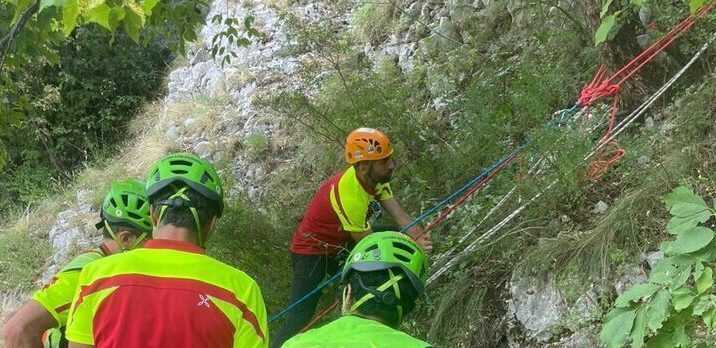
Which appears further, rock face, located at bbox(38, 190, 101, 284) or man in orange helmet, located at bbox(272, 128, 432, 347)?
rock face, located at bbox(38, 190, 101, 284)

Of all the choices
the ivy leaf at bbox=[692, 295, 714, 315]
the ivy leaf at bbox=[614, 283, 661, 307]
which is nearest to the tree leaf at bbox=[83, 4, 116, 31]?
the ivy leaf at bbox=[614, 283, 661, 307]

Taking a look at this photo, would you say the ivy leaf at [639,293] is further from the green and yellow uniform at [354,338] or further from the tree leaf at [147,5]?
the tree leaf at [147,5]

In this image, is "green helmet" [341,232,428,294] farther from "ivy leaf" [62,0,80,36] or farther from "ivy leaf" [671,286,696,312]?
"ivy leaf" [62,0,80,36]

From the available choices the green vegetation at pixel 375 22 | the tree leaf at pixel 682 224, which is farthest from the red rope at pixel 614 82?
the green vegetation at pixel 375 22

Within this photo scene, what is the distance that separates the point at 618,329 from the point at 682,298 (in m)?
0.24

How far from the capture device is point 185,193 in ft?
8.36

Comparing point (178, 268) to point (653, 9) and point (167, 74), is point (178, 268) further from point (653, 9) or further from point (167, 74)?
point (167, 74)

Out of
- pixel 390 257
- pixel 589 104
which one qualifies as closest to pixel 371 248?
pixel 390 257

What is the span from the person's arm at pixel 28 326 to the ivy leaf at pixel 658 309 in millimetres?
2092

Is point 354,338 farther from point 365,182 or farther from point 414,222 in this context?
point 414,222

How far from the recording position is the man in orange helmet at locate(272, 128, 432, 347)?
15.1ft

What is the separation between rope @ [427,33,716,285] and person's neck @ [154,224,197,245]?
2.53m

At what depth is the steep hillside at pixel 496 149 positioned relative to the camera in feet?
13.6

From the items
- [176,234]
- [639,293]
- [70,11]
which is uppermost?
[70,11]
